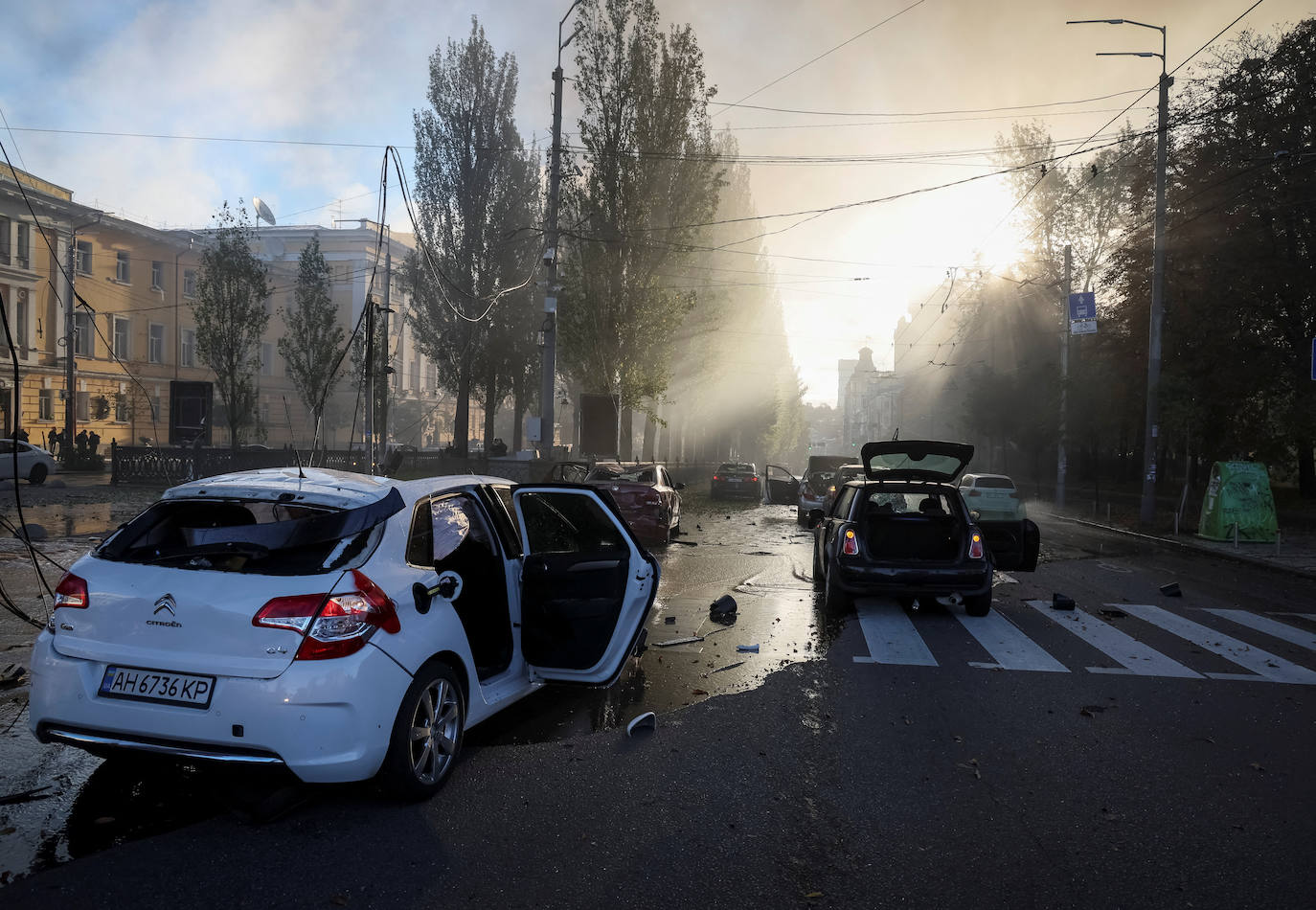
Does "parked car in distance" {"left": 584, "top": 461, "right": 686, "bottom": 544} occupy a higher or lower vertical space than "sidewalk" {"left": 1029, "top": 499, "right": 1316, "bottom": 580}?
higher

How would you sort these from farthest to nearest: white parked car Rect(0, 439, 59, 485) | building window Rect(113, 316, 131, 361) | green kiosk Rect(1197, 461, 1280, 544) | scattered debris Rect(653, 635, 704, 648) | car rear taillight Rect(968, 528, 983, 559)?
building window Rect(113, 316, 131, 361) < white parked car Rect(0, 439, 59, 485) < green kiosk Rect(1197, 461, 1280, 544) < car rear taillight Rect(968, 528, 983, 559) < scattered debris Rect(653, 635, 704, 648)

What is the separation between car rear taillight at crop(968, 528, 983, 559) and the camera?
988 centimetres

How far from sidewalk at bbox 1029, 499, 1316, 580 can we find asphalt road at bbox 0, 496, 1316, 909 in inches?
382

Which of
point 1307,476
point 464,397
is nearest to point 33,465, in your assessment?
point 464,397

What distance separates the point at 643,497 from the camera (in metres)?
17.4

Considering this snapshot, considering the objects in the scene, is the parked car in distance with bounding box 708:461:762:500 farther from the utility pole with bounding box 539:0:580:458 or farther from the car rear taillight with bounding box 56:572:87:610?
the car rear taillight with bounding box 56:572:87:610

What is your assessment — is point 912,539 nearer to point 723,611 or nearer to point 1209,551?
point 723,611

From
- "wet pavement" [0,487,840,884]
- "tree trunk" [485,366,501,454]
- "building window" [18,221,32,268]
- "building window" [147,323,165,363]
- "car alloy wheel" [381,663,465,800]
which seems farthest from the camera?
"building window" [147,323,165,363]

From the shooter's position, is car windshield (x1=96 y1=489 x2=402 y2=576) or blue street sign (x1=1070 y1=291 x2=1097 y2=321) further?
blue street sign (x1=1070 y1=291 x2=1097 y2=321)

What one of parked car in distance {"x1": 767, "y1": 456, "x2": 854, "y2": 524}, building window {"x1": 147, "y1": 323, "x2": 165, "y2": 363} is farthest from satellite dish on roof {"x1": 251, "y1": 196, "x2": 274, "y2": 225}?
parked car in distance {"x1": 767, "y1": 456, "x2": 854, "y2": 524}

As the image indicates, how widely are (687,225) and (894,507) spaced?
2139 cm

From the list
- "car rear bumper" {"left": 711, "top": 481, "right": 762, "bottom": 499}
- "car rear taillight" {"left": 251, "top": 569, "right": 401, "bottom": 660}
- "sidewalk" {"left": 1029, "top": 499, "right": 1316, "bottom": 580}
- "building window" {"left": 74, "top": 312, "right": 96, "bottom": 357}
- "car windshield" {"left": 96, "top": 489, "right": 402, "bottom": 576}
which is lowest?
"car rear bumper" {"left": 711, "top": 481, "right": 762, "bottom": 499}

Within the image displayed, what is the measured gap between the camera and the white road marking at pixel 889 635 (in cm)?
791

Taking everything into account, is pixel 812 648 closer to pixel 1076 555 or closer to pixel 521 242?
pixel 1076 555
